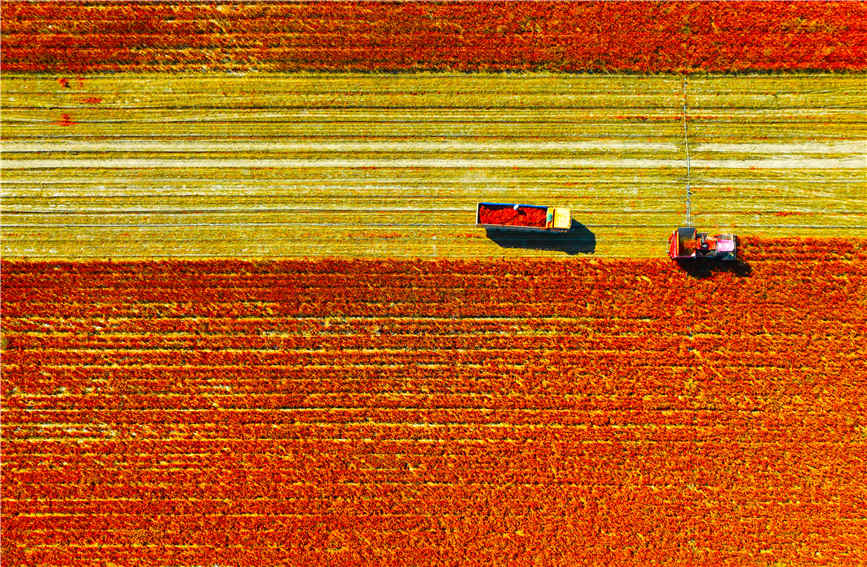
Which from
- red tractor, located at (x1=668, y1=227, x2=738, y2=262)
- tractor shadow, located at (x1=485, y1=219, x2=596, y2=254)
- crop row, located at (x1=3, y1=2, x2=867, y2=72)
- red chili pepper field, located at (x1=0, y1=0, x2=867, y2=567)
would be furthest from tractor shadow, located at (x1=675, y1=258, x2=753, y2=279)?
crop row, located at (x1=3, y1=2, x2=867, y2=72)

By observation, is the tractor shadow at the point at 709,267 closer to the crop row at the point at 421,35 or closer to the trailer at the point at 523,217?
the trailer at the point at 523,217

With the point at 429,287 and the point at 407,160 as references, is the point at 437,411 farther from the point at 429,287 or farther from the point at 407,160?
the point at 407,160

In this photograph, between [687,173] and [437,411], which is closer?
[437,411]

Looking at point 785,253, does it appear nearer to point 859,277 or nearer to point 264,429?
point 859,277

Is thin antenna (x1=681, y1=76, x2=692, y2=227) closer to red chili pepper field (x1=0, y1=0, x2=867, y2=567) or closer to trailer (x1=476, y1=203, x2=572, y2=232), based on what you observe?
red chili pepper field (x1=0, y1=0, x2=867, y2=567)

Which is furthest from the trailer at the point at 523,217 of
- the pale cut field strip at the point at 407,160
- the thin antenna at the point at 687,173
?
the thin antenna at the point at 687,173

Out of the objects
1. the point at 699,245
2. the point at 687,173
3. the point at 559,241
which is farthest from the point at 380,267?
the point at 687,173
